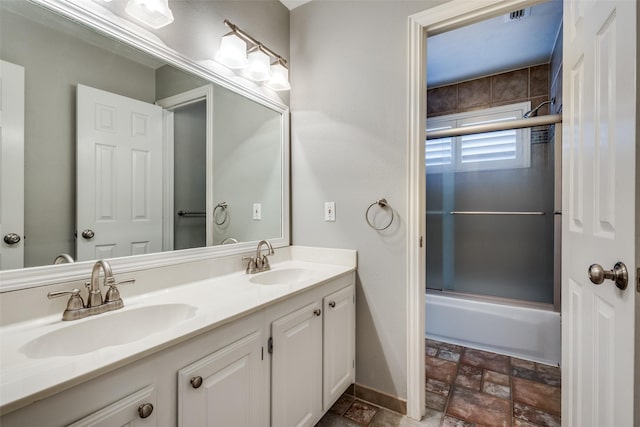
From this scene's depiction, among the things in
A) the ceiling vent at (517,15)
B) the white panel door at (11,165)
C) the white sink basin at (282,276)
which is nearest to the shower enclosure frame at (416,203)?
the white sink basin at (282,276)

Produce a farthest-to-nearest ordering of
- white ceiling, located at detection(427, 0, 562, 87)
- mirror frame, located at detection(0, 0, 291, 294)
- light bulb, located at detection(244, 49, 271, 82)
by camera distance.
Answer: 1. white ceiling, located at detection(427, 0, 562, 87)
2. light bulb, located at detection(244, 49, 271, 82)
3. mirror frame, located at detection(0, 0, 291, 294)

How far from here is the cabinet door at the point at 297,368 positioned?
1141 mm

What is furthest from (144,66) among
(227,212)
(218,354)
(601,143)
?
(601,143)

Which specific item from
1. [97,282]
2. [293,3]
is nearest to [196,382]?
[97,282]

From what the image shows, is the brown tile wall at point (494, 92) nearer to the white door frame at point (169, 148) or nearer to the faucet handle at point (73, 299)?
the white door frame at point (169, 148)

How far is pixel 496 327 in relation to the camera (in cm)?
238

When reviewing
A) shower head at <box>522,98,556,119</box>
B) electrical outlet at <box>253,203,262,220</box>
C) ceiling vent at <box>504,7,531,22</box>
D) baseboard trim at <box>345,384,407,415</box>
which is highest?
ceiling vent at <box>504,7,531,22</box>

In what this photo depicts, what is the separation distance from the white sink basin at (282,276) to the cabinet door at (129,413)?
803 mm

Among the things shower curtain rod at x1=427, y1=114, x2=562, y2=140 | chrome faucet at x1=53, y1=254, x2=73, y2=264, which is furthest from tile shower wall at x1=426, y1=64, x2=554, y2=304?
chrome faucet at x1=53, y1=254, x2=73, y2=264

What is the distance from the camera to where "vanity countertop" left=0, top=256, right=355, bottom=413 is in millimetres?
580

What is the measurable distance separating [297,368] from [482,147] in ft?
8.99

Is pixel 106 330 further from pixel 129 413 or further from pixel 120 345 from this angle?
pixel 129 413

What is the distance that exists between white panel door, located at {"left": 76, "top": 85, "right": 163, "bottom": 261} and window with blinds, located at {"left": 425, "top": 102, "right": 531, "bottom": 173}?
2490 mm

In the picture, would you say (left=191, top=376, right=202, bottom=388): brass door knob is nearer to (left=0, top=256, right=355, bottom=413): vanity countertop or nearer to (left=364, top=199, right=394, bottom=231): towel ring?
(left=0, top=256, right=355, bottom=413): vanity countertop
